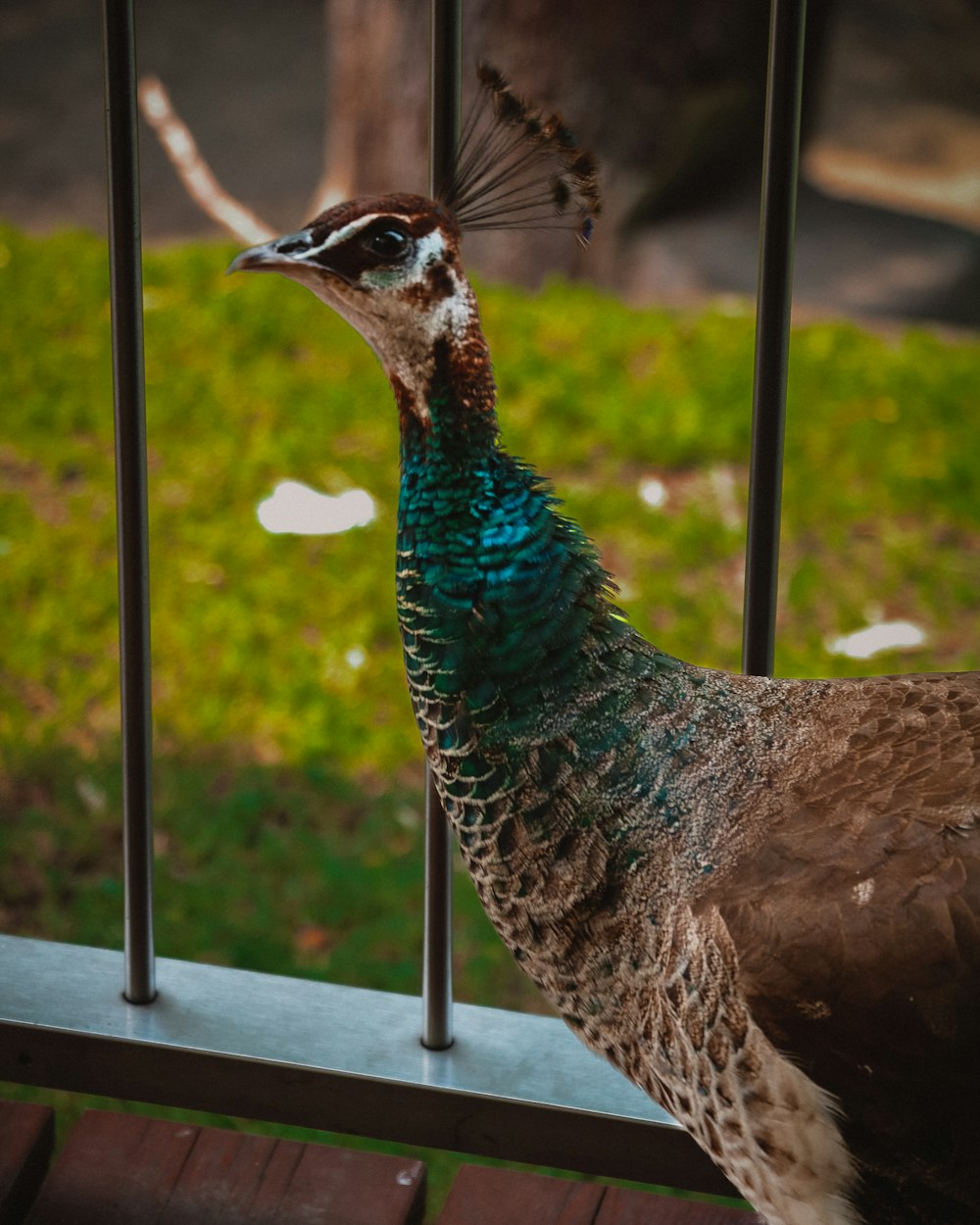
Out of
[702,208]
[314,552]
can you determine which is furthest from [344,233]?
[702,208]

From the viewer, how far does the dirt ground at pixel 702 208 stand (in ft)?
21.2

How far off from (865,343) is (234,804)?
9.66 ft

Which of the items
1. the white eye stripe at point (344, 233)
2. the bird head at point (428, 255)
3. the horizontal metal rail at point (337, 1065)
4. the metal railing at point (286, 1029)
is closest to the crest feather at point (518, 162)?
the bird head at point (428, 255)

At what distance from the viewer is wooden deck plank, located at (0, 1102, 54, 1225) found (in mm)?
1753

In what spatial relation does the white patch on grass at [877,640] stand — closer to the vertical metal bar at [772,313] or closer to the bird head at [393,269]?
the vertical metal bar at [772,313]

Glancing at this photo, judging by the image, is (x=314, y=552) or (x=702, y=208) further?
(x=702, y=208)

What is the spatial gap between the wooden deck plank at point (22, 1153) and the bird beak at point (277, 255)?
3.53 ft

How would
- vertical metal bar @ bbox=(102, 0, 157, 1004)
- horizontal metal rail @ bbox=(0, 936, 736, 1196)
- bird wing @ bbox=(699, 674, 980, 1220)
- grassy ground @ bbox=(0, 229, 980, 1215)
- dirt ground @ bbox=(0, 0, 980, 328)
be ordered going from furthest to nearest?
1. dirt ground @ bbox=(0, 0, 980, 328)
2. grassy ground @ bbox=(0, 229, 980, 1215)
3. horizontal metal rail @ bbox=(0, 936, 736, 1196)
4. vertical metal bar @ bbox=(102, 0, 157, 1004)
5. bird wing @ bbox=(699, 674, 980, 1220)

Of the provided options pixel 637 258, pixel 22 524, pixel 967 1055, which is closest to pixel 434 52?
pixel 967 1055

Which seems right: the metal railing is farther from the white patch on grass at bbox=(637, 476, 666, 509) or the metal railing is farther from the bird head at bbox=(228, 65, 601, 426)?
the white patch on grass at bbox=(637, 476, 666, 509)

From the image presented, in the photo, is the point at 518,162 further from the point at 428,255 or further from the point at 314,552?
the point at 314,552

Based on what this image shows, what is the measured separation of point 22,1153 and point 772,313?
1.28m

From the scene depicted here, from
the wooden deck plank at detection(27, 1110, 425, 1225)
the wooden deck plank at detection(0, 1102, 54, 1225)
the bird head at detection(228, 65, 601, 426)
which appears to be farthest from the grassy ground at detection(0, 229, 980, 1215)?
the bird head at detection(228, 65, 601, 426)

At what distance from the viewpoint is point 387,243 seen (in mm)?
1353
